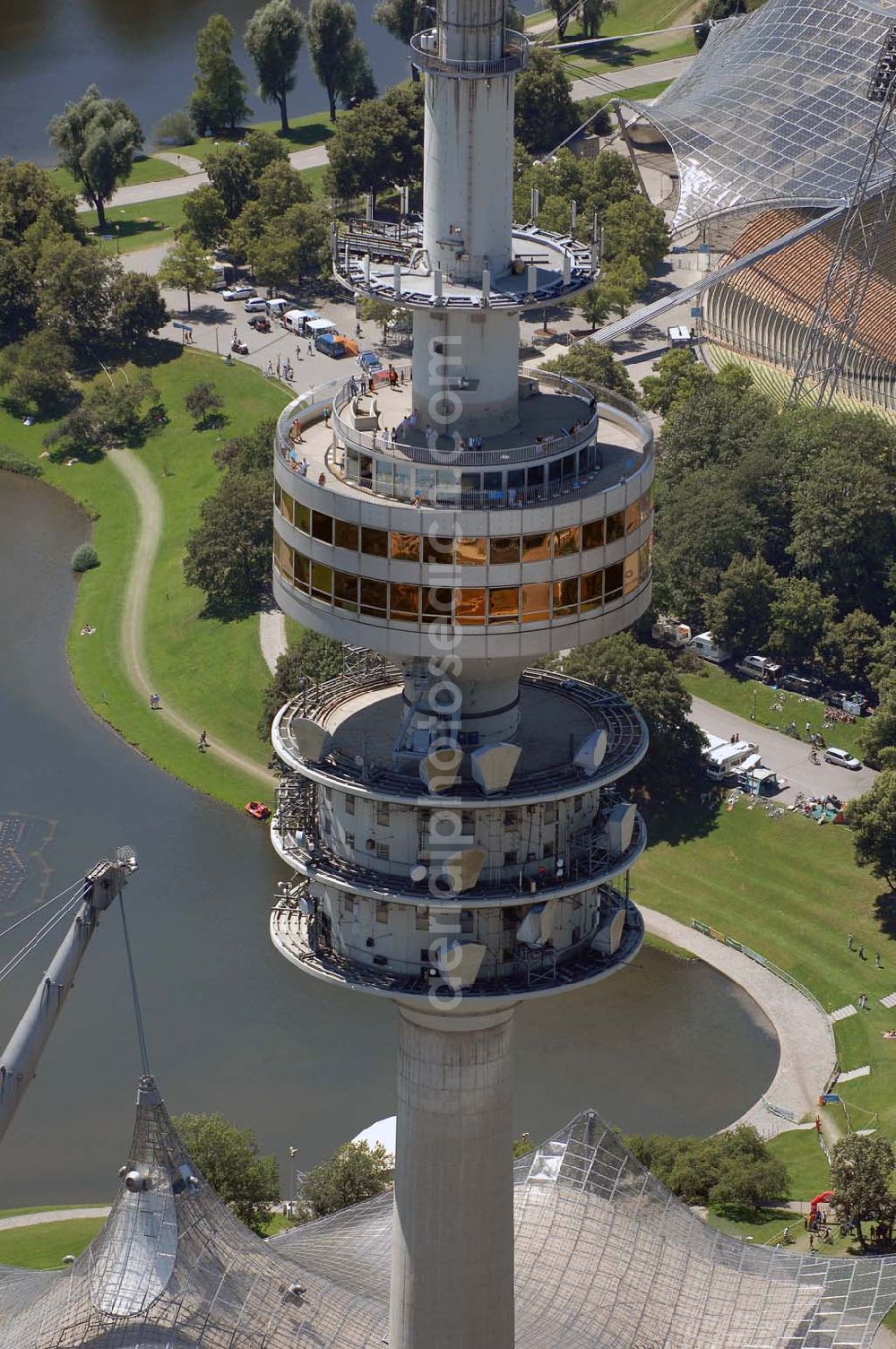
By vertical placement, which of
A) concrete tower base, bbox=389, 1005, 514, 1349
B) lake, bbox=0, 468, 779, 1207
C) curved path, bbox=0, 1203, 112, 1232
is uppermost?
concrete tower base, bbox=389, 1005, 514, 1349

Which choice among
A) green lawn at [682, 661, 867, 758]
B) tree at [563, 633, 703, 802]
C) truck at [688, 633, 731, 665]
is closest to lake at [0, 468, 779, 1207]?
tree at [563, 633, 703, 802]

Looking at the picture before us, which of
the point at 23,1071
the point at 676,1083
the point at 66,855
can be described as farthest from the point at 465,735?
the point at 66,855

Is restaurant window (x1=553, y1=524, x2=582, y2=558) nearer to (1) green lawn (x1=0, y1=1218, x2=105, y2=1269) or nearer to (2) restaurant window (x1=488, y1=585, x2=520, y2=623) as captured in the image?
(2) restaurant window (x1=488, y1=585, x2=520, y2=623)

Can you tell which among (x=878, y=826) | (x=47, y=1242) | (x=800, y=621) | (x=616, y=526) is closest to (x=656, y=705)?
(x=800, y=621)

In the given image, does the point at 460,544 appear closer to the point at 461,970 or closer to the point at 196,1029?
the point at 461,970

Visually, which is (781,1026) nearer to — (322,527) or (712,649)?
(712,649)

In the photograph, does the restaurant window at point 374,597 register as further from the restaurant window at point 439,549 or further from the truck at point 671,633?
the truck at point 671,633

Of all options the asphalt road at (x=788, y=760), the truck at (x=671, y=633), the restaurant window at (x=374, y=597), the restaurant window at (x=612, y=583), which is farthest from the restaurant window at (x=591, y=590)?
the truck at (x=671, y=633)
